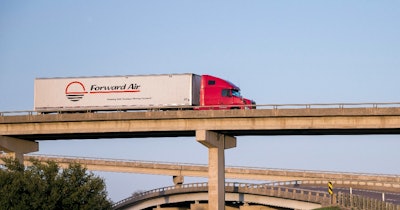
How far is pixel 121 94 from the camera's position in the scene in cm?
7375

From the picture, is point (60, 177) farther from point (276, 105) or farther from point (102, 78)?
point (276, 105)

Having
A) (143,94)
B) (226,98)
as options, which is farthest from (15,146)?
(226,98)

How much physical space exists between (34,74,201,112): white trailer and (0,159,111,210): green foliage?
7.86 meters

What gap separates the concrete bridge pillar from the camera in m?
69.8

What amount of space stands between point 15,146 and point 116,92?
37.3 feet

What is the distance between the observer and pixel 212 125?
7025cm

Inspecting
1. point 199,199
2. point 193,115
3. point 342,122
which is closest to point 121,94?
point 193,115

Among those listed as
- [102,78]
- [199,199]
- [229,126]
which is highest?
[102,78]

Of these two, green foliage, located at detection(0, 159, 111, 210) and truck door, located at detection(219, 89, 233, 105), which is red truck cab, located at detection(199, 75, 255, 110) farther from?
green foliage, located at detection(0, 159, 111, 210)

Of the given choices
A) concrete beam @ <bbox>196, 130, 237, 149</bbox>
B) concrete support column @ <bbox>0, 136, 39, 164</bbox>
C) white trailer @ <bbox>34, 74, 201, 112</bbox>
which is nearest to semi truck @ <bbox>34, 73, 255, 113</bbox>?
white trailer @ <bbox>34, 74, 201, 112</bbox>

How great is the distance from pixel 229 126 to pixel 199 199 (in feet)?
101

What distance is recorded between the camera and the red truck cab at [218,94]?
72562mm

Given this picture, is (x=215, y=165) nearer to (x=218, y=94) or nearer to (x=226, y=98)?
(x=226, y=98)

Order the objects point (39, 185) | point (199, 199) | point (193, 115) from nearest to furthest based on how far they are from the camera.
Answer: point (39, 185), point (193, 115), point (199, 199)
